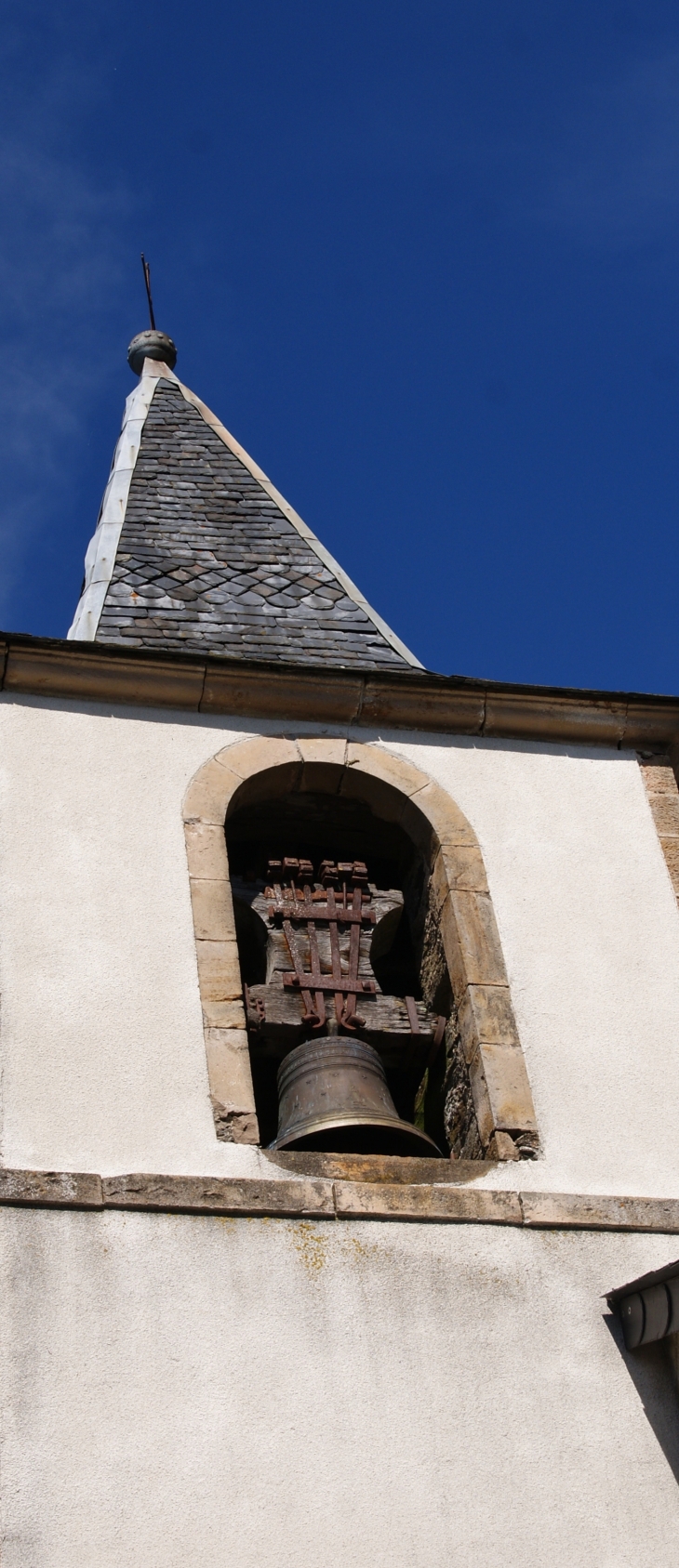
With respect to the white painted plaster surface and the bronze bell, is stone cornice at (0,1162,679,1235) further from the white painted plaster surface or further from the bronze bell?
the bronze bell

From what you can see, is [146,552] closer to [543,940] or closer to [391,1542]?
[543,940]

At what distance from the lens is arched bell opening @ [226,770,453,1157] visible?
6.90 meters

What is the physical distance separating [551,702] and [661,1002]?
4.87ft

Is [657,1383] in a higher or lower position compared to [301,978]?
lower

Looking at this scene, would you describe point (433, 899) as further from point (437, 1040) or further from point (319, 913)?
point (437, 1040)

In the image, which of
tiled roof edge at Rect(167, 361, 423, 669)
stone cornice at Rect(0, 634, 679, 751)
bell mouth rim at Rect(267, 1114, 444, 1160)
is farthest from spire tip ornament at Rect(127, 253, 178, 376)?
bell mouth rim at Rect(267, 1114, 444, 1160)

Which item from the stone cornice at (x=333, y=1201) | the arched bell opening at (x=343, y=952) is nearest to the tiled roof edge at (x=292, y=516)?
the arched bell opening at (x=343, y=952)

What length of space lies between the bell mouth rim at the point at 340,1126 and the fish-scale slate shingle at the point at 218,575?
2298 mm

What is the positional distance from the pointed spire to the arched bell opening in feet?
2.13

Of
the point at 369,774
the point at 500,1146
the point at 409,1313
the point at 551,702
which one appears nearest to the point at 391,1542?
the point at 409,1313

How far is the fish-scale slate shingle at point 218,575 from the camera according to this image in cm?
851

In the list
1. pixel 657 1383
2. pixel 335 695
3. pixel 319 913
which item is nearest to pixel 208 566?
pixel 335 695

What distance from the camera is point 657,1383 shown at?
5.73 metres

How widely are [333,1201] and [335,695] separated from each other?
240cm
